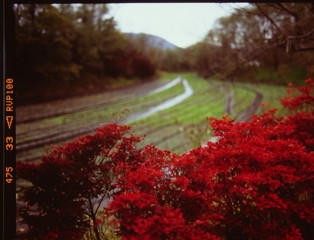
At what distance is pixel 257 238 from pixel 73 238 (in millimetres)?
2225

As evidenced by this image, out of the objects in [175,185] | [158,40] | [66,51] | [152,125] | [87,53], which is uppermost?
[87,53]

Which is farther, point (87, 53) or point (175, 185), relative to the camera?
point (87, 53)

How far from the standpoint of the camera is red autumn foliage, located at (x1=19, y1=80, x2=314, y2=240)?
2.29 meters

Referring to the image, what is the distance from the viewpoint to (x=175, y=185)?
2596mm

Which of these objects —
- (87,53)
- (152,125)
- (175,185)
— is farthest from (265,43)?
(87,53)

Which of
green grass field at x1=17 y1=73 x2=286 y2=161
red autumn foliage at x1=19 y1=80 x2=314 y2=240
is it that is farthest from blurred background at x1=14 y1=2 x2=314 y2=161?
red autumn foliage at x1=19 y1=80 x2=314 y2=240

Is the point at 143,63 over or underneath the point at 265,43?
over

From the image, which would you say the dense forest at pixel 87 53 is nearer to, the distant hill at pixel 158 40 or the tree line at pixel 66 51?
the tree line at pixel 66 51

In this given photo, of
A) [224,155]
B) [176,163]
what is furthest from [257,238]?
[176,163]

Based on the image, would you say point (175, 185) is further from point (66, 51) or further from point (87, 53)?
point (87, 53)

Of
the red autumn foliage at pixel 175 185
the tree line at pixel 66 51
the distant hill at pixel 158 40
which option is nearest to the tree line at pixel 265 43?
the distant hill at pixel 158 40

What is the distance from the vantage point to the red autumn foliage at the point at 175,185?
229 centimetres

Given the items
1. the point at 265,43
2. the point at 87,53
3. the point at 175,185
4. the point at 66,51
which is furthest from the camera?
the point at 87,53

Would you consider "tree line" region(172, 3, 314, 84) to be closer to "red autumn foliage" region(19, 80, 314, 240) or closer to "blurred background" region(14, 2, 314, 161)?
"blurred background" region(14, 2, 314, 161)
